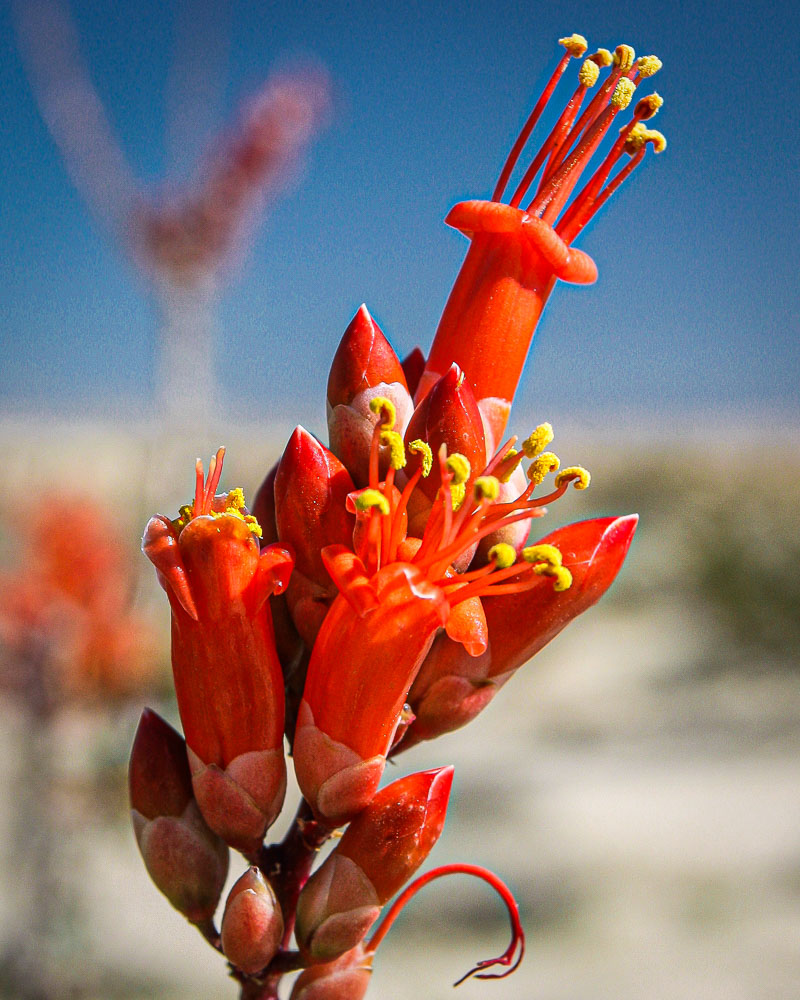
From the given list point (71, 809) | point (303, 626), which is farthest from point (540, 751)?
point (303, 626)

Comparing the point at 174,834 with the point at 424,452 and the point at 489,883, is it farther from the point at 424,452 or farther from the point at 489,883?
the point at 424,452

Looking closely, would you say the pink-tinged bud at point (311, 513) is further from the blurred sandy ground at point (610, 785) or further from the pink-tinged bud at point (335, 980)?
the blurred sandy ground at point (610, 785)

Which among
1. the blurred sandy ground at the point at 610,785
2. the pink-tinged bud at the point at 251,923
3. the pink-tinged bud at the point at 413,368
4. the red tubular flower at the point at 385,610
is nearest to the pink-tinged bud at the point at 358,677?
the red tubular flower at the point at 385,610

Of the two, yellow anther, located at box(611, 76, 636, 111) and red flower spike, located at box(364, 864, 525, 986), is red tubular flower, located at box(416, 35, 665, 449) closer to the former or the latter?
yellow anther, located at box(611, 76, 636, 111)

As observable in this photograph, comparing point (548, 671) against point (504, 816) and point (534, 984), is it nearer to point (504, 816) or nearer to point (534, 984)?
point (504, 816)

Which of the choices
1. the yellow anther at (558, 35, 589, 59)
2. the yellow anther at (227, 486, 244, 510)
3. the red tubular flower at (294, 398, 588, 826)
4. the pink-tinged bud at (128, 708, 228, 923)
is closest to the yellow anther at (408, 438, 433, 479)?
the red tubular flower at (294, 398, 588, 826)

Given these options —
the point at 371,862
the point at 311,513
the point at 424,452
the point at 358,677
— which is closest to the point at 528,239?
the point at 424,452
